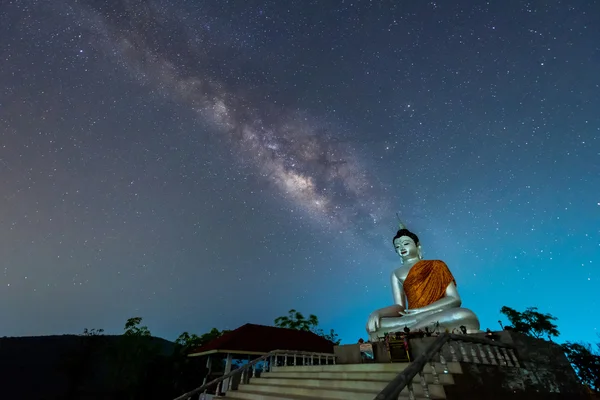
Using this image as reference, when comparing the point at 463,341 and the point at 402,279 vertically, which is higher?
the point at 402,279

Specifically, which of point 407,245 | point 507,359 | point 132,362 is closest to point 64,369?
point 132,362

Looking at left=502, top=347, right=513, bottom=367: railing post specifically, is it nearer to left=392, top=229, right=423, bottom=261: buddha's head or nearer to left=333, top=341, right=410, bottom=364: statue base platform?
left=333, top=341, right=410, bottom=364: statue base platform

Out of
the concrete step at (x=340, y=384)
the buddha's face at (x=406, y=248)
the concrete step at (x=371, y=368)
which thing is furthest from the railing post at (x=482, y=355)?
the buddha's face at (x=406, y=248)

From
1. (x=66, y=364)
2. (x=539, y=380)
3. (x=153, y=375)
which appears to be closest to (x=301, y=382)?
(x=539, y=380)

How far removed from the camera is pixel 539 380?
795cm

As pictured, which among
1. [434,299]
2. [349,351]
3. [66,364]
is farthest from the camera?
[66,364]

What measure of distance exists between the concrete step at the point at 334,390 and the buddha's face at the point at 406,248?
1065 centimetres

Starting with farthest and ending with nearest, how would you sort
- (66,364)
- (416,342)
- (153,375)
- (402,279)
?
(66,364)
(153,375)
(402,279)
(416,342)

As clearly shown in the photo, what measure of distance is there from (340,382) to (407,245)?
11.5 metres

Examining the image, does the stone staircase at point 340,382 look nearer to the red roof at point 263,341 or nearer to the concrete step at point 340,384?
the concrete step at point 340,384

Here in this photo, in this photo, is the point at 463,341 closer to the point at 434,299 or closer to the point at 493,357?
the point at 493,357

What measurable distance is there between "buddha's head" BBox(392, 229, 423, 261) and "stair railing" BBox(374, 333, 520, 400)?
9.75 metres

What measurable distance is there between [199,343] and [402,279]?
24924 millimetres

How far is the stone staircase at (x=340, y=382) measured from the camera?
5916 millimetres
